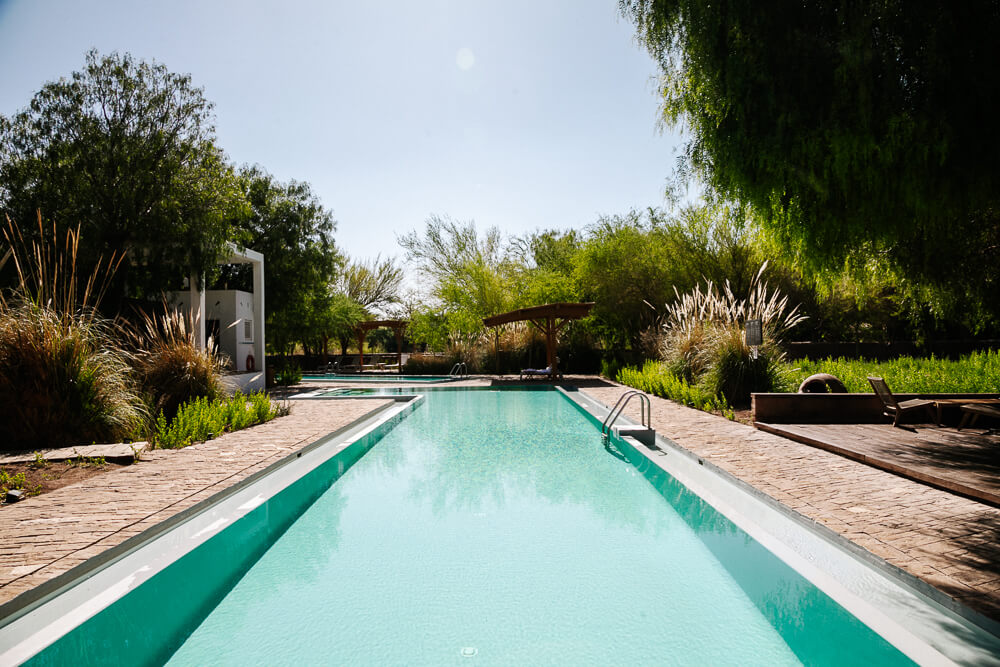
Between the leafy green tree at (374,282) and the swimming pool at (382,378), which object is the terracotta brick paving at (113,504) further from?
the leafy green tree at (374,282)

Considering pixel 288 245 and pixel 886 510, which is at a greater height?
pixel 288 245

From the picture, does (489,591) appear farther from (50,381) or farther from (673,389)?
(673,389)

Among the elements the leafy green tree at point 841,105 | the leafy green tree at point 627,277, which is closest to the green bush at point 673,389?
the leafy green tree at point 841,105

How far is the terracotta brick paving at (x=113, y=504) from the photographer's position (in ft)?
9.70

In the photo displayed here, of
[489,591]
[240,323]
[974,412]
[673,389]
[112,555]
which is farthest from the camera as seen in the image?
[240,323]

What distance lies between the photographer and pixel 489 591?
10.6 feet

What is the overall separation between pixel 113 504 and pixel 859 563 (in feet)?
15.2

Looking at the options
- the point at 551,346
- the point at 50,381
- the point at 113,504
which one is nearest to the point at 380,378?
the point at 551,346

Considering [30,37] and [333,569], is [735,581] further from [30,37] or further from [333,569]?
[30,37]

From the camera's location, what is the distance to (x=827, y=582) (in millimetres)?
2859

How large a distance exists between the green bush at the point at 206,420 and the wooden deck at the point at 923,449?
6869 mm

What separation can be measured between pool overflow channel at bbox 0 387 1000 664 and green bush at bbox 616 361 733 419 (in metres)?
3.93

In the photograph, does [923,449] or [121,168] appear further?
[121,168]

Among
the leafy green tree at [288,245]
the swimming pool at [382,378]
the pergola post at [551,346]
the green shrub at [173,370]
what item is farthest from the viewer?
the swimming pool at [382,378]
